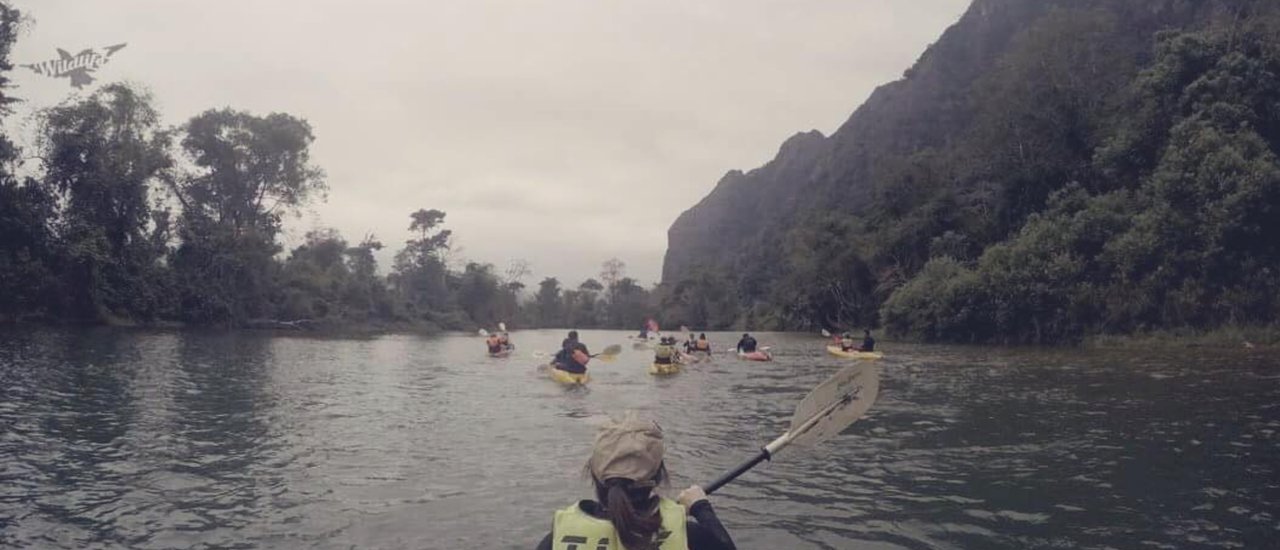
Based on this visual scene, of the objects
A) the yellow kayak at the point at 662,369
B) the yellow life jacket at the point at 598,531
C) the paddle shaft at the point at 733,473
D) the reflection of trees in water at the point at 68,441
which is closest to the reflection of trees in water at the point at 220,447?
the reflection of trees in water at the point at 68,441

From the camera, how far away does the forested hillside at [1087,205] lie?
2922 cm

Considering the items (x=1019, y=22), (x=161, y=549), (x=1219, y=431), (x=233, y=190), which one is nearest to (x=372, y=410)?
(x=161, y=549)

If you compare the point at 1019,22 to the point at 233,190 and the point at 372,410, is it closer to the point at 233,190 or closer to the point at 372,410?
the point at 233,190

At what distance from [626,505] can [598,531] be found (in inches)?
8.8

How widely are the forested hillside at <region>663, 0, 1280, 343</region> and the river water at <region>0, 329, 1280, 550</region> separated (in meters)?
11.3

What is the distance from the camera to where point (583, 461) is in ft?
33.4

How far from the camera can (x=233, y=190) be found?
181 feet

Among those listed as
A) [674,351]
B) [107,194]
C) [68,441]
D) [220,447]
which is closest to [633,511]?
[220,447]

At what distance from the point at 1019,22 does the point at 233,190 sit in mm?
90580

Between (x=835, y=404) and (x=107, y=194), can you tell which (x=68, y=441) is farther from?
(x=107, y=194)

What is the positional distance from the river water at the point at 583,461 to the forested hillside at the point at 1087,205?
11.3 m

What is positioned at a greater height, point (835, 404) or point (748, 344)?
point (835, 404)

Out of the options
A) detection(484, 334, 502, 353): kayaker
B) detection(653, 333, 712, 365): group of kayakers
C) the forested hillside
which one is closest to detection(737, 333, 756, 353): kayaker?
detection(653, 333, 712, 365): group of kayakers

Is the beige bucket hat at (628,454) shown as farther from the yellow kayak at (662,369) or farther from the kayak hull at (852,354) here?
the kayak hull at (852,354)
